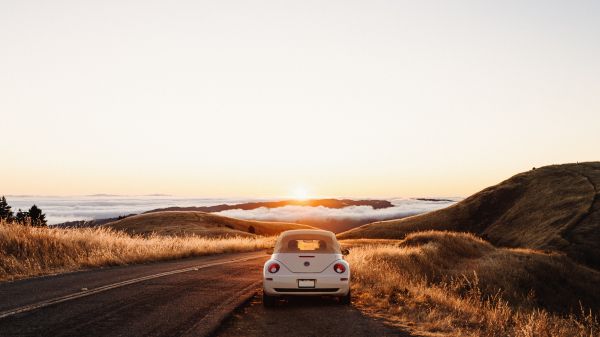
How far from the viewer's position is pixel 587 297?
47844mm

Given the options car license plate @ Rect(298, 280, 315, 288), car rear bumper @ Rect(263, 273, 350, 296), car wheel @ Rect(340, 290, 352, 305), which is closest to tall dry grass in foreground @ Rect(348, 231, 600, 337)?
car wheel @ Rect(340, 290, 352, 305)

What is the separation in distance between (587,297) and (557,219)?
48712mm

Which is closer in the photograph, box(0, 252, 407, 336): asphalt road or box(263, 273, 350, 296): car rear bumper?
box(0, 252, 407, 336): asphalt road

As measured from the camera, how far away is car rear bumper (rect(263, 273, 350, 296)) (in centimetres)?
1087

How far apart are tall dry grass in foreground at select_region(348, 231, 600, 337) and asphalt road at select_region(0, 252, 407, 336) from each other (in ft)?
4.76

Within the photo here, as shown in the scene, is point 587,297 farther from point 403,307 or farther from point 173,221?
point 173,221

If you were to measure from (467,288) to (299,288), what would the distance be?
88.7ft

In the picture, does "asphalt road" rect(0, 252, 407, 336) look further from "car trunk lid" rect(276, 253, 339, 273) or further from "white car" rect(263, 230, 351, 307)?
"car trunk lid" rect(276, 253, 339, 273)

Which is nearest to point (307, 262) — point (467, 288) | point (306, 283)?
point (306, 283)

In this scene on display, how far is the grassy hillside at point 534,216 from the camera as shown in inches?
3100

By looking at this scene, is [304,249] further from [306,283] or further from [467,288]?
[467,288]

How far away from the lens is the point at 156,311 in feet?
32.4

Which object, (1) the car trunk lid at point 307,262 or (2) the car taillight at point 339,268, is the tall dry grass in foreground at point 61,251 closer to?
(1) the car trunk lid at point 307,262

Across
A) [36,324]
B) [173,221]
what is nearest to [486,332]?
[36,324]
